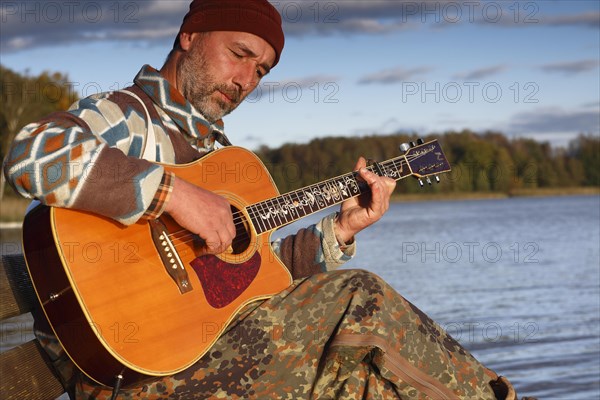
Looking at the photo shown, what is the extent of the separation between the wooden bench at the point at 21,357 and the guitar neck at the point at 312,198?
0.88 meters

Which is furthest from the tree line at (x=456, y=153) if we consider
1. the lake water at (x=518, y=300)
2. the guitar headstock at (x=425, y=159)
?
the guitar headstock at (x=425, y=159)

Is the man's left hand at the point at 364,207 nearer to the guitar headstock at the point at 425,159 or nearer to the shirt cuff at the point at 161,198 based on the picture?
the guitar headstock at the point at 425,159

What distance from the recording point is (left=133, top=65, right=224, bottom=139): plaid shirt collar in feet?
11.0

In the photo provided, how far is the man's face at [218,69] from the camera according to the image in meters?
3.53

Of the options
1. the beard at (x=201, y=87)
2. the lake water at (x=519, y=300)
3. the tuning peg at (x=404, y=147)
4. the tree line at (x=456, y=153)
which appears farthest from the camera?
the tree line at (x=456, y=153)

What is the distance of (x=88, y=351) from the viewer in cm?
271

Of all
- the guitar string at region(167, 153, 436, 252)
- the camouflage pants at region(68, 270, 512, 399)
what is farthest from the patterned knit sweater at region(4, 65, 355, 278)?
the camouflage pants at region(68, 270, 512, 399)

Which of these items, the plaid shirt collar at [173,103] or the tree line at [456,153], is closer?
the plaid shirt collar at [173,103]

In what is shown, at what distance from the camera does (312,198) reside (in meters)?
3.61

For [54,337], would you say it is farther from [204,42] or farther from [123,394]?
[204,42]

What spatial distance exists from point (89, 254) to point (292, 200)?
1.04 meters

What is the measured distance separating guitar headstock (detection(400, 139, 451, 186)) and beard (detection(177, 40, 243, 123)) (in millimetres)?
878

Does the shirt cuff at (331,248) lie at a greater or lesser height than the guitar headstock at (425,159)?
lesser

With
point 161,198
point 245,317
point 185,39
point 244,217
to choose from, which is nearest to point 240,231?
point 244,217
